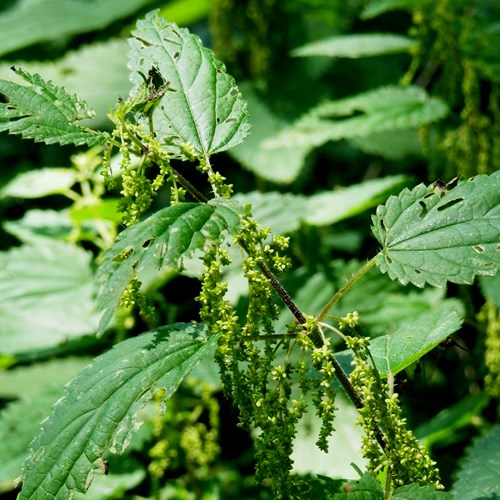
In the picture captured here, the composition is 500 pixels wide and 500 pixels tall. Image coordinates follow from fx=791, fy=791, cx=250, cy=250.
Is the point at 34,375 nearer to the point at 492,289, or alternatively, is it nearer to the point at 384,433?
the point at 492,289

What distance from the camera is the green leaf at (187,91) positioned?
4.21 ft

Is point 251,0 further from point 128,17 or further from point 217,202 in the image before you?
point 217,202

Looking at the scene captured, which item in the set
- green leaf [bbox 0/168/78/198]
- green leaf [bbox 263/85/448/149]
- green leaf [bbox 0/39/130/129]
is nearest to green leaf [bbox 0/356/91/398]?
green leaf [bbox 0/168/78/198]

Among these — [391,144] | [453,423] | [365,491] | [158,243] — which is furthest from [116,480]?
[391,144]

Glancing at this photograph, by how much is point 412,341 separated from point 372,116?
5.35 feet

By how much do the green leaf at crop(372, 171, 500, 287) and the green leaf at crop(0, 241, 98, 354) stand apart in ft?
5.06

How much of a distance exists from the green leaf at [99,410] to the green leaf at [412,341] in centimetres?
35

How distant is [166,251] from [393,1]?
2.22 m

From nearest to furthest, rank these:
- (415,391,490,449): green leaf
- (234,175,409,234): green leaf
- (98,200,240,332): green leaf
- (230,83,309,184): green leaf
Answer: (98,200,240,332): green leaf
(415,391,490,449): green leaf
(234,175,409,234): green leaf
(230,83,309,184): green leaf

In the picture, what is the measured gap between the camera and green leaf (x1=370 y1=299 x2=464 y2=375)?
1315 millimetres

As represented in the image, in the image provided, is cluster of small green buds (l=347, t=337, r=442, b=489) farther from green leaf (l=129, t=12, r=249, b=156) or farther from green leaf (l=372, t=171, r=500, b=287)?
green leaf (l=129, t=12, r=249, b=156)

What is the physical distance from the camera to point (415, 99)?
2945 mm

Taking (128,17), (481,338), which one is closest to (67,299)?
(481,338)

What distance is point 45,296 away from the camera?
103 inches
